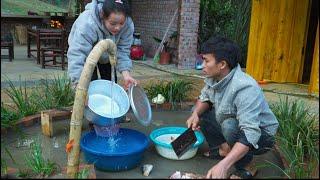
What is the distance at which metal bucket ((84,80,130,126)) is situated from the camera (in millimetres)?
3332

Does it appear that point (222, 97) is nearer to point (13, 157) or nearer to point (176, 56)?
point (13, 157)

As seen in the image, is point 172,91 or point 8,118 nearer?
point 8,118

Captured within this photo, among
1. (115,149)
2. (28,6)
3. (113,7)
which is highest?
(28,6)

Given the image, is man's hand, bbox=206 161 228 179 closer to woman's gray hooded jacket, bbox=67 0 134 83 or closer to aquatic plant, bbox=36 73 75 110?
woman's gray hooded jacket, bbox=67 0 134 83

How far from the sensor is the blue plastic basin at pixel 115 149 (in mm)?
2906

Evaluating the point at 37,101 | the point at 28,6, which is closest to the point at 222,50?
the point at 37,101

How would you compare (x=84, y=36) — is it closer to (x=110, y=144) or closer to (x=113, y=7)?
(x=113, y=7)

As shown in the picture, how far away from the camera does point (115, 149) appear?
3346 mm

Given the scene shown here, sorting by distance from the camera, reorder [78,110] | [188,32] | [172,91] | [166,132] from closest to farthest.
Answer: [78,110], [166,132], [172,91], [188,32]

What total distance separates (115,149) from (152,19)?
7232mm

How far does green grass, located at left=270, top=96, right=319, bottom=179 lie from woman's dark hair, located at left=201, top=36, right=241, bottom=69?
847 millimetres

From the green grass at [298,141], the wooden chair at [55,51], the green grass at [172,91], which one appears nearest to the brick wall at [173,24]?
the wooden chair at [55,51]

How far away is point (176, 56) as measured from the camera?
343 inches

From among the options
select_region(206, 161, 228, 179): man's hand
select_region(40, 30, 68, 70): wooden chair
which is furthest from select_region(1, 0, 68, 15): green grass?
select_region(206, 161, 228, 179): man's hand
